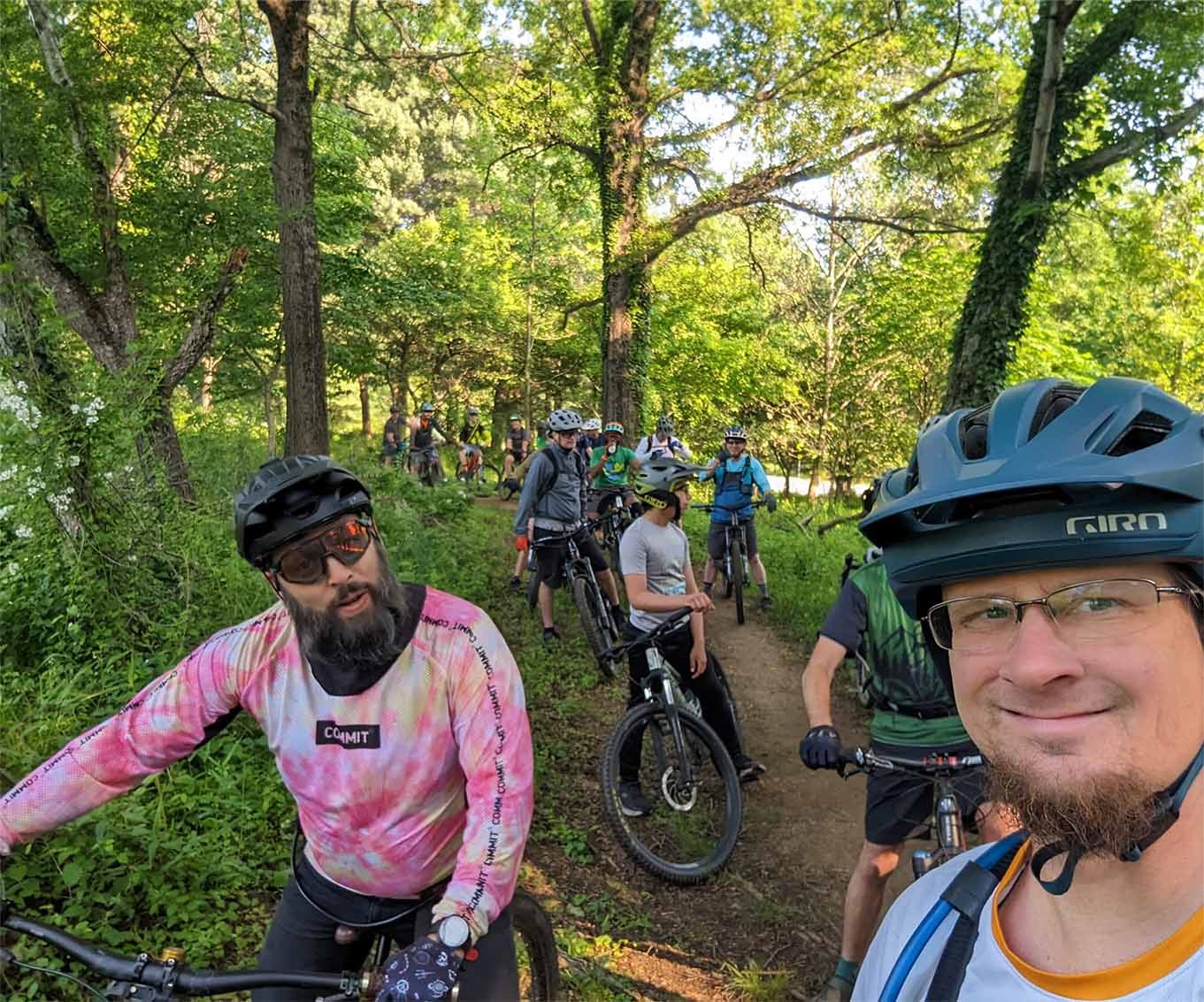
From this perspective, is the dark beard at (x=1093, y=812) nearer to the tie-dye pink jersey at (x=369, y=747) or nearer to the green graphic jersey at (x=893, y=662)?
the tie-dye pink jersey at (x=369, y=747)

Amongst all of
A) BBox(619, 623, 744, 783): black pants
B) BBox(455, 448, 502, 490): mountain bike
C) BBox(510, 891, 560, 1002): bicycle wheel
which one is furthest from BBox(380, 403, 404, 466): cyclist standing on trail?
BBox(510, 891, 560, 1002): bicycle wheel

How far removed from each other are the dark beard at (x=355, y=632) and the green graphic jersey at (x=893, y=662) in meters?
2.11

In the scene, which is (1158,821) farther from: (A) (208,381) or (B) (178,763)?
(A) (208,381)

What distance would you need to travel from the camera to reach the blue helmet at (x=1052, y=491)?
1282mm

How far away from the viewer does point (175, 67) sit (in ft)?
28.9

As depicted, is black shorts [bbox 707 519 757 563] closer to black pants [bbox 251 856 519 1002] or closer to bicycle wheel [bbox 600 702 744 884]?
bicycle wheel [bbox 600 702 744 884]

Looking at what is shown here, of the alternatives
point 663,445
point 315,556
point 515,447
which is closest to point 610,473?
point 663,445

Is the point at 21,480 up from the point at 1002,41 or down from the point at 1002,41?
down

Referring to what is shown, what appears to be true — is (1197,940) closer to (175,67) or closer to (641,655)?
(641,655)

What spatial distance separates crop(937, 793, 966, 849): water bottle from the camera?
122 inches

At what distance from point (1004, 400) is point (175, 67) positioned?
1043cm

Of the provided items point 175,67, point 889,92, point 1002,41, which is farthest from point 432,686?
point 889,92

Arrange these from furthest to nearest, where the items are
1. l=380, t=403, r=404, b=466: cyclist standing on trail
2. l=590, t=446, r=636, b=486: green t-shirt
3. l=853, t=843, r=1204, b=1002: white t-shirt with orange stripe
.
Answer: l=380, t=403, r=404, b=466: cyclist standing on trail → l=590, t=446, r=636, b=486: green t-shirt → l=853, t=843, r=1204, b=1002: white t-shirt with orange stripe

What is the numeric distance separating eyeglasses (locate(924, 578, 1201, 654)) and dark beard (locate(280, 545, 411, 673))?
5.05 ft
